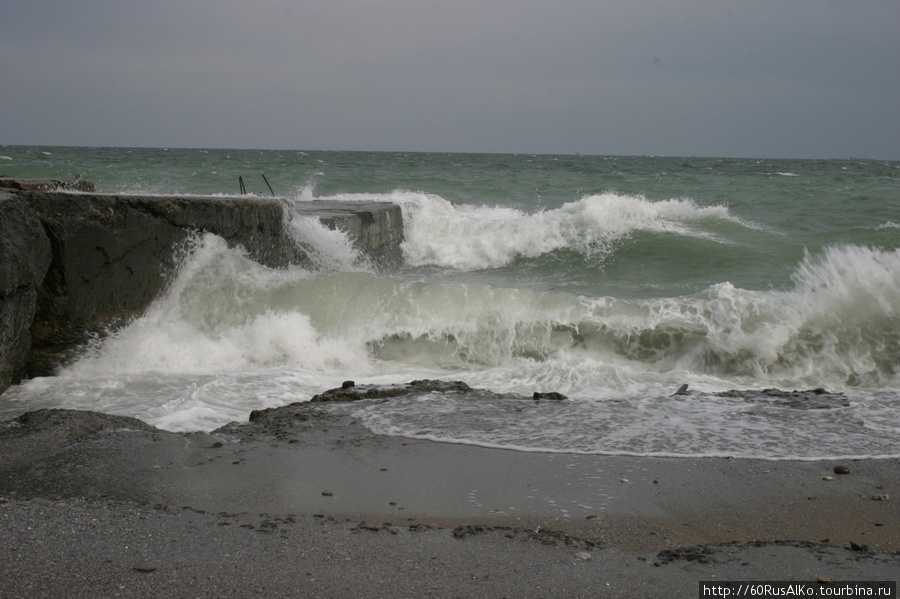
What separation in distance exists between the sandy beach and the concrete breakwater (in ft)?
4.15

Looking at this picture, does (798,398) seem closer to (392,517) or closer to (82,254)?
(392,517)

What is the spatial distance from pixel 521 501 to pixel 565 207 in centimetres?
1082

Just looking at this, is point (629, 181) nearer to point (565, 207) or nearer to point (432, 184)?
point (432, 184)

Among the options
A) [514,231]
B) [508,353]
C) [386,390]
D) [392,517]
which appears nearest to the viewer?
[392,517]

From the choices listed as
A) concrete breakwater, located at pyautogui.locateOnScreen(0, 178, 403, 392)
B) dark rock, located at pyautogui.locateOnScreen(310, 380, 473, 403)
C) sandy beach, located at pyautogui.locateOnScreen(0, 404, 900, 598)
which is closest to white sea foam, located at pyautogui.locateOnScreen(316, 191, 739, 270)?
concrete breakwater, located at pyautogui.locateOnScreen(0, 178, 403, 392)

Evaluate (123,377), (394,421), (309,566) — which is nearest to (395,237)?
(123,377)

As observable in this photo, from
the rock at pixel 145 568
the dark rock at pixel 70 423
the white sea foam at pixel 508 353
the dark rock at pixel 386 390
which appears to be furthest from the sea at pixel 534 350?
the rock at pixel 145 568

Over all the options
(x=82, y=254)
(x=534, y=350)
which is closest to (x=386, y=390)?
(x=534, y=350)

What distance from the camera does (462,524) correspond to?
296cm

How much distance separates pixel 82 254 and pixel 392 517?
3556mm

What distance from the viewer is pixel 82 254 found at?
18.3 ft

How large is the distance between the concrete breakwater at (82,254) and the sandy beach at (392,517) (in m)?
1.26

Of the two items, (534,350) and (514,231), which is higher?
(514,231)

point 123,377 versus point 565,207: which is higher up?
point 565,207
